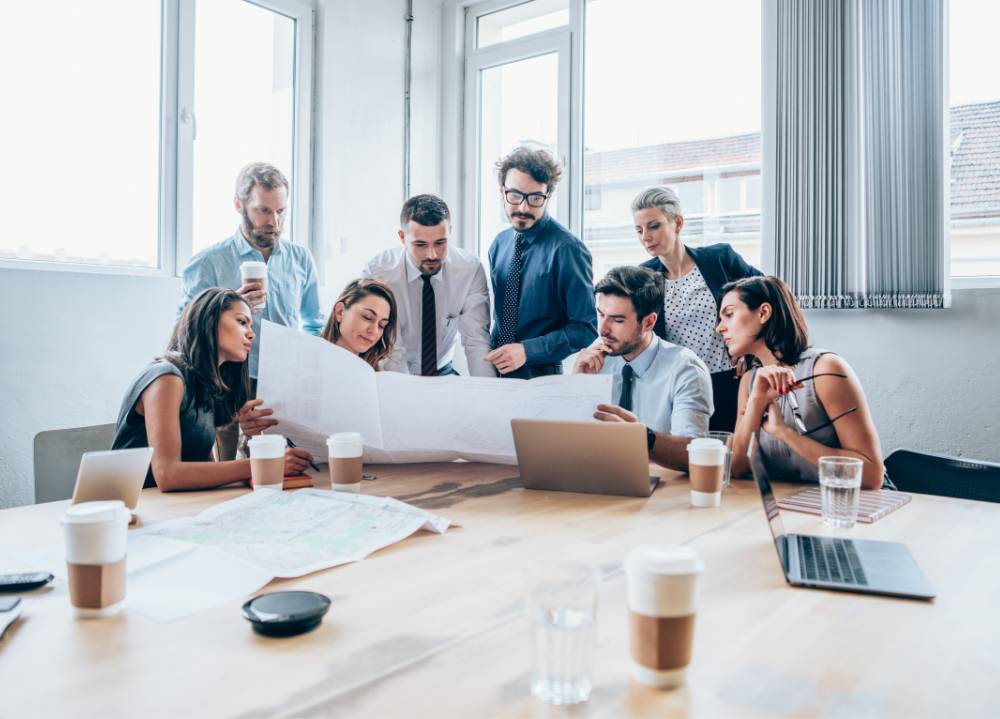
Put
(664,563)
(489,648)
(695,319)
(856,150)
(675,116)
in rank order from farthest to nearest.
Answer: (675,116), (856,150), (695,319), (489,648), (664,563)

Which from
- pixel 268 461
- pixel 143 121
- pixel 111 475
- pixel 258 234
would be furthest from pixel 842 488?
pixel 143 121

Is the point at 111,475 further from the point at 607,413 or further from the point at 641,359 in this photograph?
the point at 641,359

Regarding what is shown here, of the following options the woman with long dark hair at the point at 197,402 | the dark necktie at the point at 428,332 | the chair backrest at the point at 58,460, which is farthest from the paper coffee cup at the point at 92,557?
the dark necktie at the point at 428,332

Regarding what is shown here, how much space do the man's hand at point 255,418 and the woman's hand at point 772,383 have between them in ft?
3.76

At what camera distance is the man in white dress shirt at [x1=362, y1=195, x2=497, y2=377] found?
108 inches

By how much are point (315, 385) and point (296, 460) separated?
177mm

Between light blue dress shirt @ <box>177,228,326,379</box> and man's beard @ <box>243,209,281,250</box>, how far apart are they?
0.03 m

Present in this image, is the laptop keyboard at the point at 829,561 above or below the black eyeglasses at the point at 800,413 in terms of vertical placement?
below

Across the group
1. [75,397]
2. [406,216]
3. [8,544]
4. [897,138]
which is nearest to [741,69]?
[897,138]

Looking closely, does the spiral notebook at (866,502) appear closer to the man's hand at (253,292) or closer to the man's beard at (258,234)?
the man's hand at (253,292)

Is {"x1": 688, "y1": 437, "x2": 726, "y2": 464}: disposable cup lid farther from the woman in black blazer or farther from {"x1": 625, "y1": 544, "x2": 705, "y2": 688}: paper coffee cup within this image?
the woman in black blazer

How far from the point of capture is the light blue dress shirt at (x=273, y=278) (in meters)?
2.89

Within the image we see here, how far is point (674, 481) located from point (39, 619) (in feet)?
4.24

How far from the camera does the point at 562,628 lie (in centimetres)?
74
